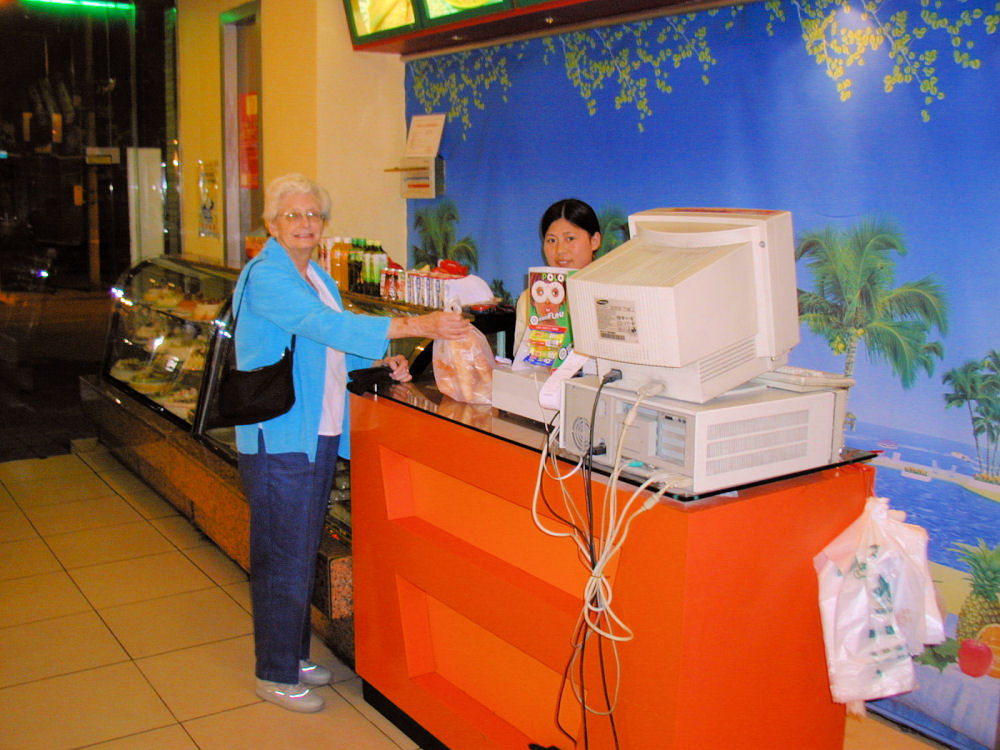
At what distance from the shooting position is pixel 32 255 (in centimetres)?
732

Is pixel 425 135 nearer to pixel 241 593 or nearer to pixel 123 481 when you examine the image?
pixel 241 593

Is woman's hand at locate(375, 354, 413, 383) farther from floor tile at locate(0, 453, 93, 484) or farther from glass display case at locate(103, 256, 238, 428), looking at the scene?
floor tile at locate(0, 453, 93, 484)

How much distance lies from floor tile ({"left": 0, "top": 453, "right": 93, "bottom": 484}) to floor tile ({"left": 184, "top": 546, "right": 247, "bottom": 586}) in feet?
5.81

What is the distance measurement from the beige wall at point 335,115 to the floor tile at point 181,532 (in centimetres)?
185

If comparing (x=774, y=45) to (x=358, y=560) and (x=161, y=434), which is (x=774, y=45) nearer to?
(x=358, y=560)

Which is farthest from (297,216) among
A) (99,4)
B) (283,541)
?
(99,4)

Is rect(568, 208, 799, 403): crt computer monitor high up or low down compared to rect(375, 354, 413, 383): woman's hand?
up

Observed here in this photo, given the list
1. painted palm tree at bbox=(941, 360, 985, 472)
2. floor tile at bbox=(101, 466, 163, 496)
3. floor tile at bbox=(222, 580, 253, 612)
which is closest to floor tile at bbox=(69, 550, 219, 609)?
floor tile at bbox=(222, 580, 253, 612)

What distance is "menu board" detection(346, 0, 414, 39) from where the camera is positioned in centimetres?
448

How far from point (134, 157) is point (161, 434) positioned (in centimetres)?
351

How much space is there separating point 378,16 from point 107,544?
3070mm

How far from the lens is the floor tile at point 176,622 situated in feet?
11.9

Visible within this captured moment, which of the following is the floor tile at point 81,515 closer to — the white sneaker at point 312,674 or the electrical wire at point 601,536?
the white sneaker at point 312,674

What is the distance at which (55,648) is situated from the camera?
140 inches
